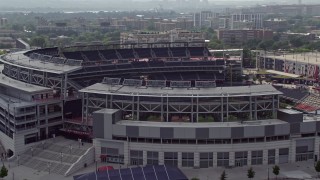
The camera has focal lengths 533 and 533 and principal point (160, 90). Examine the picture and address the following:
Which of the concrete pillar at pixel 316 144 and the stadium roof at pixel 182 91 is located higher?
the stadium roof at pixel 182 91

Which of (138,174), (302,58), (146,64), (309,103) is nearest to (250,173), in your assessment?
(138,174)

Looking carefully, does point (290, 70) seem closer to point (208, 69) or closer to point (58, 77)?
point (208, 69)

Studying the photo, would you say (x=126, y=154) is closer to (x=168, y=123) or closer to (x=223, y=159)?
(x=168, y=123)

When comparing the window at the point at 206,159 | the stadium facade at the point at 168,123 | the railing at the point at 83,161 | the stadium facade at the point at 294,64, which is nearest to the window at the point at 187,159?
the stadium facade at the point at 168,123

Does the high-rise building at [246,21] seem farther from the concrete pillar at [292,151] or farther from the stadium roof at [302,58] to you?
the concrete pillar at [292,151]

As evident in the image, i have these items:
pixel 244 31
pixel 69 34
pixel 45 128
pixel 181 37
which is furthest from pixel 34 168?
pixel 69 34

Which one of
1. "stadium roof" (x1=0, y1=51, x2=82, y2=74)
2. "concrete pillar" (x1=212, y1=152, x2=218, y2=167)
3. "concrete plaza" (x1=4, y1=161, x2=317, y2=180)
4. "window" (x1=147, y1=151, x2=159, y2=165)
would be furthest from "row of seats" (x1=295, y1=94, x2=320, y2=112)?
"stadium roof" (x1=0, y1=51, x2=82, y2=74)

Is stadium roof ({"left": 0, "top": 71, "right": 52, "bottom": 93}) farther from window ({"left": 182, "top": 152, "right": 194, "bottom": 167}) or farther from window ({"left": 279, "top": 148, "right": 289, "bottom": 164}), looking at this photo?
window ({"left": 279, "top": 148, "right": 289, "bottom": 164})
